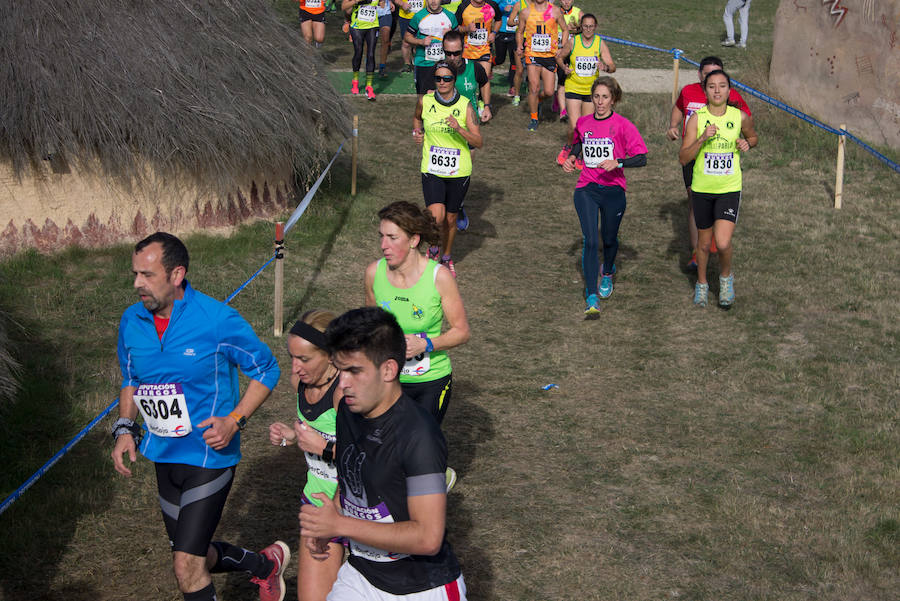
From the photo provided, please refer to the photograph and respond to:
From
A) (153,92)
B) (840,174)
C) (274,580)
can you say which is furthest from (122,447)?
(840,174)

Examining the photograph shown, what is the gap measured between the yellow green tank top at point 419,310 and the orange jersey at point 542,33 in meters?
10.2

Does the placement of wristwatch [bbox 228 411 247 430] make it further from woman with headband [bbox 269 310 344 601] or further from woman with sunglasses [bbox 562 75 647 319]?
woman with sunglasses [bbox 562 75 647 319]

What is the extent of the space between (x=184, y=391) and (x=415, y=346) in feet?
3.99

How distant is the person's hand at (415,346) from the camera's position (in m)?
5.29

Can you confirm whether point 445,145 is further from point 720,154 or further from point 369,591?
point 369,591

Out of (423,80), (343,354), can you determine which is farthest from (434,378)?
(423,80)

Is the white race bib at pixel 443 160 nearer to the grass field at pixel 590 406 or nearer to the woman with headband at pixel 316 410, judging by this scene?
the grass field at pixel 590 406

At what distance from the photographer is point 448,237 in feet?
34.8

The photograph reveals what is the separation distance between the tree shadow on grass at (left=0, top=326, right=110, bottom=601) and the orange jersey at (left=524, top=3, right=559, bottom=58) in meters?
9.05

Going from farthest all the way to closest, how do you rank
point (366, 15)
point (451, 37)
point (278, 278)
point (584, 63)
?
point (366, 15), point (584, 63), point (451, 37), point (278, 278)

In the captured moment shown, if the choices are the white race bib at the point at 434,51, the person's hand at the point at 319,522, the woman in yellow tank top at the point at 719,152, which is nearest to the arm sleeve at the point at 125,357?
the person's hand at the point at 319,522

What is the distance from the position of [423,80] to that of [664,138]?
3739 mm

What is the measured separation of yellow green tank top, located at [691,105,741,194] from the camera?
9.22 metres

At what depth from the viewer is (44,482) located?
6656mm
